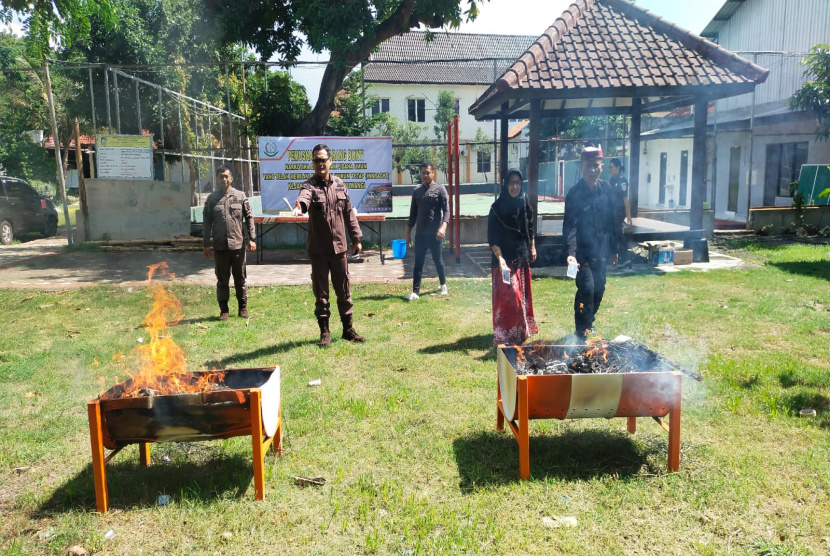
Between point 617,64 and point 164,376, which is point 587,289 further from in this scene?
point 617,64

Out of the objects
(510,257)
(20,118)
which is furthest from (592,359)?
(20,118)

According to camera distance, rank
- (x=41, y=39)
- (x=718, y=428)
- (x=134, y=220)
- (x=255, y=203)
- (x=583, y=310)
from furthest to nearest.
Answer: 1. (x=255, y=203)
2. (x=134, y=220)
3. (x=41, y=39)
4. (x=583, y=310)
5. (x=718, y=428)

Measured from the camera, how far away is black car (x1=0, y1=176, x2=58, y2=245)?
60.0 feet

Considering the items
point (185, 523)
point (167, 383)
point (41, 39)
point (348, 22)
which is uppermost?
point (348, 22)

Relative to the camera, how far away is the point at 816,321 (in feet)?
26.0

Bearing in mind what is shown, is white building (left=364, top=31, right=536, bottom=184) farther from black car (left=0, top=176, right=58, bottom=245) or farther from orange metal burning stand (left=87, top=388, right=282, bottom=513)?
orange metal burning stand (left=87, top=388, right=282, bottom=513)

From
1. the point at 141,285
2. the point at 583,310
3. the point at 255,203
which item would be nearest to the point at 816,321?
the point at 583,310

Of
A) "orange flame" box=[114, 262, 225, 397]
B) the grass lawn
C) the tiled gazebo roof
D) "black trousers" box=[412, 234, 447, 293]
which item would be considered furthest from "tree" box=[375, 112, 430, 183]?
"orange flame" box=[114, 262, 225, 397]

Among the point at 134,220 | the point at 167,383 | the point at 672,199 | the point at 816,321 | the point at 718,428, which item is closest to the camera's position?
the point at 167,383

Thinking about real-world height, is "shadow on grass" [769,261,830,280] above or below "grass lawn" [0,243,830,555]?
above

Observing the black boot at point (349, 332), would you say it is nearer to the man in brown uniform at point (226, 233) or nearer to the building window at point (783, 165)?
the man in brown uniform at point (226, 233)

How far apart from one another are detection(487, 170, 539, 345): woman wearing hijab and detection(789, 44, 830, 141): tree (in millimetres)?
10899

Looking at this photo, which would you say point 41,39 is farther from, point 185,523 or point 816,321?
point 816,321

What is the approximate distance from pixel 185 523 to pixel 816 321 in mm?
7603
